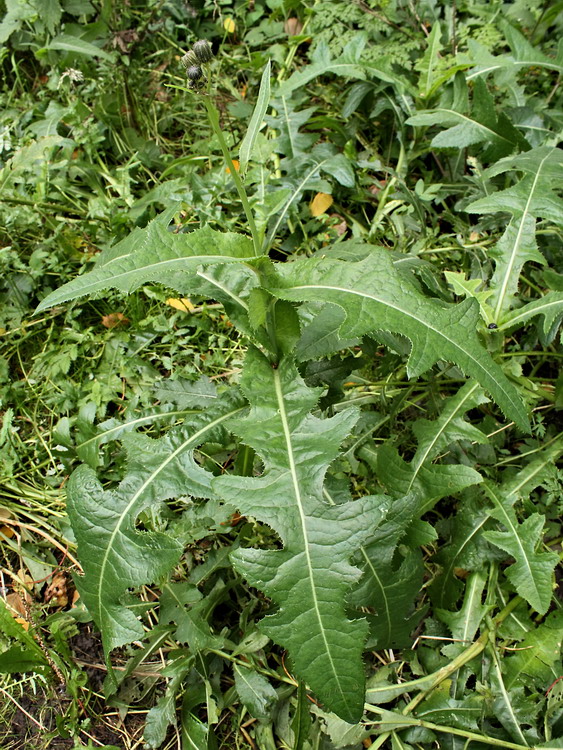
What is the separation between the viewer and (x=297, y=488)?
5.52 ft

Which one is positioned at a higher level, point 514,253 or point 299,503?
point 514,253

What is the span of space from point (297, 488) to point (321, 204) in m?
1.84

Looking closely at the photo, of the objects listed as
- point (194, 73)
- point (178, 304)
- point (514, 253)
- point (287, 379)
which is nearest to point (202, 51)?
point (194, 73)

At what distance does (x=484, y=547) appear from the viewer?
2176 mm

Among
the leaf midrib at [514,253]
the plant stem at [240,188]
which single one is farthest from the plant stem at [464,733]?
the plant stem at [240,188]

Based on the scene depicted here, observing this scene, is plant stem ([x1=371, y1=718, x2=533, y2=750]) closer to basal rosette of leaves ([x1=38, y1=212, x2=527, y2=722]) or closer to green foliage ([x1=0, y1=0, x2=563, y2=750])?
green foliage ([x1=0, y1=0, x2=563, y2=750])

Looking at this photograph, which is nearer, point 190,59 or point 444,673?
point 190,59

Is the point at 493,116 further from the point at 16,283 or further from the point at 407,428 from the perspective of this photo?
the point at 16,283

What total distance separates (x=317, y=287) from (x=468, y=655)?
1.35m

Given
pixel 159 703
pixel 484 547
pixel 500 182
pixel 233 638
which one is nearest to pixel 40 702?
pixel 159 703

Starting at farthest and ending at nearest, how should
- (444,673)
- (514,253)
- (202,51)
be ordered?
(514,253), (444,673), (202,51)

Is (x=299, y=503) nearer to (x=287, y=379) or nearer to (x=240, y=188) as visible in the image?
(x=287, y=379)

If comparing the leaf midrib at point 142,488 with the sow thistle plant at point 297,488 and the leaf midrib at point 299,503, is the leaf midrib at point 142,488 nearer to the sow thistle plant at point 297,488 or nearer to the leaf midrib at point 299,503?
the sow thistle plant at point 297,488

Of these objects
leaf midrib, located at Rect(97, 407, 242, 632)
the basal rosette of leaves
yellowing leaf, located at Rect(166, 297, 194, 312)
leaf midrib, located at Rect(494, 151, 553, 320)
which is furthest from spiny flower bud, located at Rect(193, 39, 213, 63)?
yellowing leaf, located at Rect(166, 297, 194, 312)
